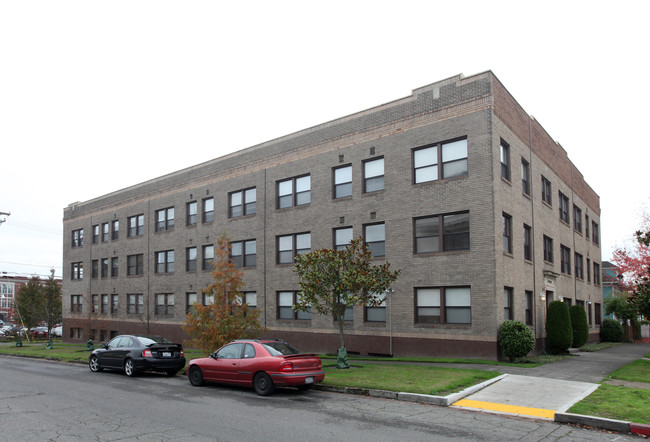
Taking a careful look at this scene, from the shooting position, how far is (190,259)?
113ft

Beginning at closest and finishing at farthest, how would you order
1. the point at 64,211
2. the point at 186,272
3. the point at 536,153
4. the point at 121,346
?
1. the point at 121,346
2. the point at 536,153
3. the point at 186,272
4. the point at 64,211

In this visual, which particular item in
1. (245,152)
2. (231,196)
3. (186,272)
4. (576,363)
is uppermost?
(245,152)

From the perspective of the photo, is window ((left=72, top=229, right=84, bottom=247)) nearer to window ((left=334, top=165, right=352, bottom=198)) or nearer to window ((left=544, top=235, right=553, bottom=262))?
window ((left=334, top=165, right=352, bottom=198))

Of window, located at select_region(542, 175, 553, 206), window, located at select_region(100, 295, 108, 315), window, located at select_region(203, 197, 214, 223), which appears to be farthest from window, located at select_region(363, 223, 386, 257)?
window, located at select_region(100, 295, 108, 315)

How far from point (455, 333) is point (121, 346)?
41.9 ft

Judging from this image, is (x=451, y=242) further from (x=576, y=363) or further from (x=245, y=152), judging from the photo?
(x=245, y=152)

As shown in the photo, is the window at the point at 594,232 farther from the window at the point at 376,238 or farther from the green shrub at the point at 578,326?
the window at the point at 376,238

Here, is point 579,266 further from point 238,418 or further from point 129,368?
point 238,418

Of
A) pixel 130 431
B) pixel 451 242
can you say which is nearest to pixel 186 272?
pixel 451 242

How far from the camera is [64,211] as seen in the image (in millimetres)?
48781

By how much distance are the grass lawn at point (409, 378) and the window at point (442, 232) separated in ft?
19.2

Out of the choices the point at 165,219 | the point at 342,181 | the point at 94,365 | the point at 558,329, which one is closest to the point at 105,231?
the point at 165,219

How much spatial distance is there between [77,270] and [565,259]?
38998 mm

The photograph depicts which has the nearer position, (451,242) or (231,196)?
(451,242)
